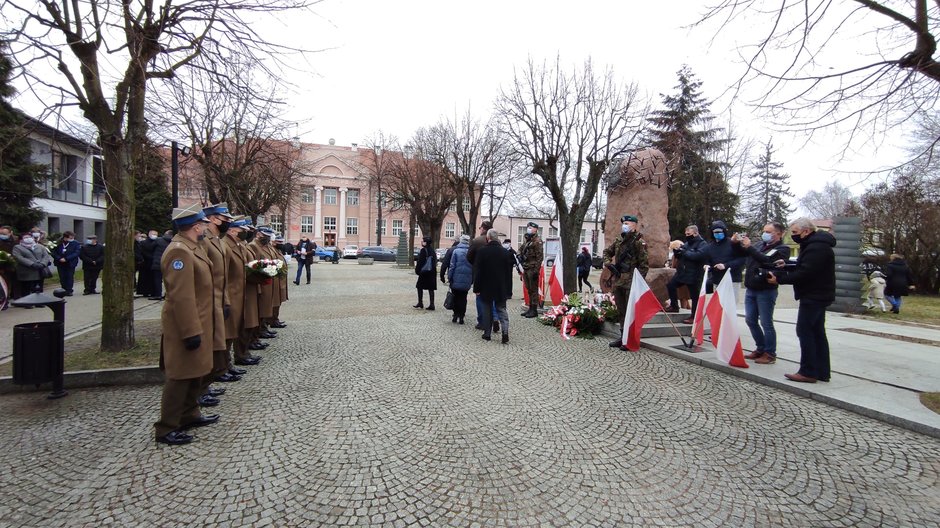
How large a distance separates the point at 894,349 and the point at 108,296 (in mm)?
12298

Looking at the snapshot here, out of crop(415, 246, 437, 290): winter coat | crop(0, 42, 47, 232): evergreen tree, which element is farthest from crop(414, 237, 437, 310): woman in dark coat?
crop(0, 42, 47, 232): evergreen tree

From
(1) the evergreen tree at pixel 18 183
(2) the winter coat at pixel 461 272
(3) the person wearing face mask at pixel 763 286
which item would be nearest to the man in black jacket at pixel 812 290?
(3) the person wearing face mask at pixel 763 286

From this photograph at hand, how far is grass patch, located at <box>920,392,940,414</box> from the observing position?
15.0 ft

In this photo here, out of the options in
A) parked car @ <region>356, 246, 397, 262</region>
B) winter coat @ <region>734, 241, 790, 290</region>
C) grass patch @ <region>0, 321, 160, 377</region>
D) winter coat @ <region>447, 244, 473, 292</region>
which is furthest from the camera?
parked car @ <region>356, 246, 397, 262</region>

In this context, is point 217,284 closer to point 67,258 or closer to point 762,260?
point 762,260

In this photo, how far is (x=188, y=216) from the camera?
12.8ft

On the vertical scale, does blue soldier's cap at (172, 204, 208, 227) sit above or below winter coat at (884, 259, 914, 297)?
above

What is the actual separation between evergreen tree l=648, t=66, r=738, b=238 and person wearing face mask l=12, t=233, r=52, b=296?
82.6ft

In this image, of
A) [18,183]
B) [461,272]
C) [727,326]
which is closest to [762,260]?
[727,326]

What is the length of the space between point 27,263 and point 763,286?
1548 cm

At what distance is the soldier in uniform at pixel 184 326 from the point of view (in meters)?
3.61

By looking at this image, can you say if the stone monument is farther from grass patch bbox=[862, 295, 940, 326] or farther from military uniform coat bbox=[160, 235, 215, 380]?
military uniform coat bbox=[160, 235, 215, 380]

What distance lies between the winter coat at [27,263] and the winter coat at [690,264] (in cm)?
1467

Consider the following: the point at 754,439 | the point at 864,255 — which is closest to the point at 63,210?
the point at 754,439
